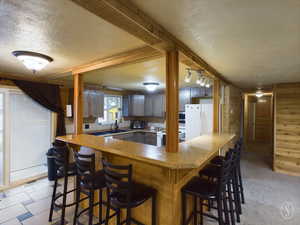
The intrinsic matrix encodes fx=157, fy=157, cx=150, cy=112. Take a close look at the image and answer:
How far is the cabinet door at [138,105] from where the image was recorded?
226 inches

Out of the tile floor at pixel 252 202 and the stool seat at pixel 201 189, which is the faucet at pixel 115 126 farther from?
the stool seat at pixel 201 189

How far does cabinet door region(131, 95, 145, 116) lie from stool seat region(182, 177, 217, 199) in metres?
4.13

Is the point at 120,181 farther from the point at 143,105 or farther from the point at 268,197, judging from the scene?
the point at 143,105

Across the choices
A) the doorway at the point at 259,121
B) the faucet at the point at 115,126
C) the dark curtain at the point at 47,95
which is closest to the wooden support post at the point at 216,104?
the faucet at the point at 115,126

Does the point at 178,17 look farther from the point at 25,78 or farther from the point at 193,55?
the point at 25,78

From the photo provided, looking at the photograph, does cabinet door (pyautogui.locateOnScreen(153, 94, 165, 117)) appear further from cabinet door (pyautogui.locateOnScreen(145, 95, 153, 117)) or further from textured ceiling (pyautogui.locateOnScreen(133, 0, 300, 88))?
textured ceiling (pyautogui.locateOnScreen(133, 0, 300, 88))

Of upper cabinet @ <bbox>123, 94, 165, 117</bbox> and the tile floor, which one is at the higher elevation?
upper cabinet @ <bbox>123, 94, 165, 117</bbox>

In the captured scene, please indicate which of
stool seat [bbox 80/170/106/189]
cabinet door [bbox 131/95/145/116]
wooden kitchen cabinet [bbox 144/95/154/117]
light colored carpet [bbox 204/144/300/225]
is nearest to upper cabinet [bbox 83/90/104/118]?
cabinet door [bbox 131/95/145/116]

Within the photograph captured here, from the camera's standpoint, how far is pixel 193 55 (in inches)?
77.8

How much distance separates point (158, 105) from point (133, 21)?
4426 mm

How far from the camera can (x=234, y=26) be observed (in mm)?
1332

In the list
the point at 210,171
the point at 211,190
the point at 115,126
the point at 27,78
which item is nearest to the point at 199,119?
the point at 210,171

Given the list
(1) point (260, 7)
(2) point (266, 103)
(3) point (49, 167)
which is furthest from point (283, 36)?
(2) point (266, 103)

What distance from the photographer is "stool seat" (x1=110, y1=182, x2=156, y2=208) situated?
1505 millimetres
